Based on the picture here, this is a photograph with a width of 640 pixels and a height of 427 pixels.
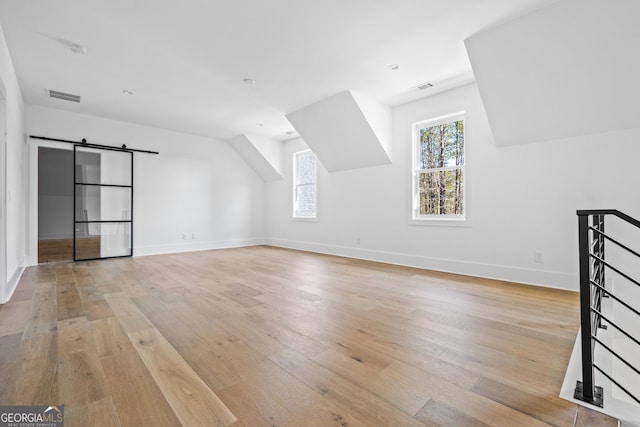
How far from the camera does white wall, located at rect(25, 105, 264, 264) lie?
523cm

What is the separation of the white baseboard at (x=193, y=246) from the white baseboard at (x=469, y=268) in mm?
2278

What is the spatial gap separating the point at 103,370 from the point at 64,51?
347 centimetres

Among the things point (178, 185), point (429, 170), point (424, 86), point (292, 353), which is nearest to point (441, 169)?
point (429, 170)

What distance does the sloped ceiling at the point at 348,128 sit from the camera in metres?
4.50

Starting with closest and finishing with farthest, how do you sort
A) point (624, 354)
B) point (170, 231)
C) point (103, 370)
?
A: point (103, 370), point (624, 354), point (170, 231)

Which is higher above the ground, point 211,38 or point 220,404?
point 211,38

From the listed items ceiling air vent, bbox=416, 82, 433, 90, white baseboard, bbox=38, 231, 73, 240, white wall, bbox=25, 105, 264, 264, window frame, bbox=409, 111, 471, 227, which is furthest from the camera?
white baseboard, bbox=38, 231, 73, 240

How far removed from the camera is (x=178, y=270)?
4.38m

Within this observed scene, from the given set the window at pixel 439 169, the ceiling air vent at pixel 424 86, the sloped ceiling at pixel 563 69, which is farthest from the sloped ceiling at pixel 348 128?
the sloped ceiling at pixel 563 69

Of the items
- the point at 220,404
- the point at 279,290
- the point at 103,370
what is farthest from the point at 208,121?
the point at 220,404

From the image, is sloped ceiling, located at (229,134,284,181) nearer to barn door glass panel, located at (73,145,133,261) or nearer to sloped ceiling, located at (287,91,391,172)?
sloped ceiling, located at (287,91,391,172)

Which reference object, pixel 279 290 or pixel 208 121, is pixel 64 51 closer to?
pixel 208 121

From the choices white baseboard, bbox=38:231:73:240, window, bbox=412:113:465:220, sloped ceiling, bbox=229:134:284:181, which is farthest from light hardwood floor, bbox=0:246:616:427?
white baseboard, bbox=38:231:73:240

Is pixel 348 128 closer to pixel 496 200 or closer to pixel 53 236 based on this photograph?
pixel 496 200
